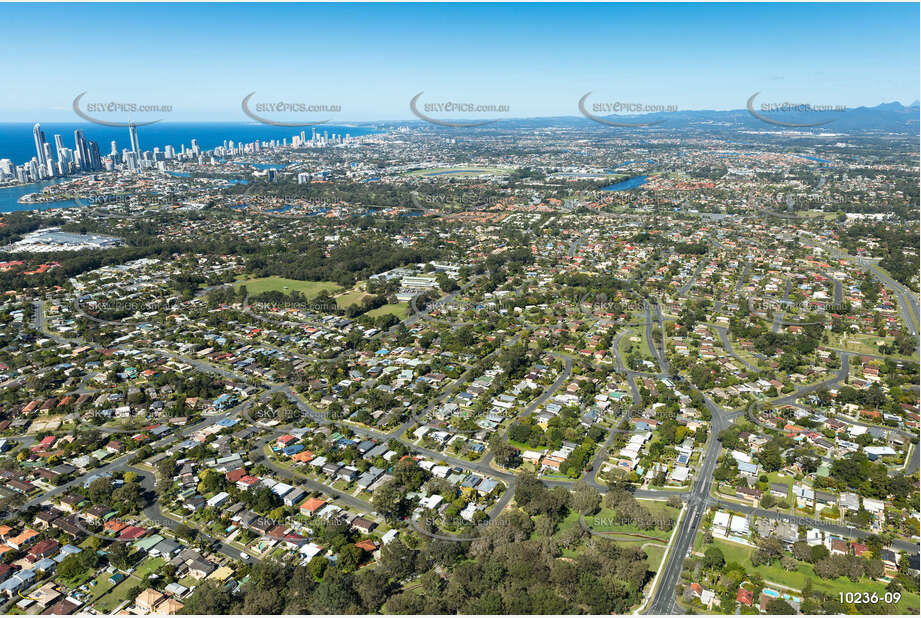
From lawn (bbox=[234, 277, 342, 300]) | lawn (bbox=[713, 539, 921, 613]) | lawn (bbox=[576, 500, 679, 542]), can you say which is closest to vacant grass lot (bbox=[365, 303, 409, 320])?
lawn (bbox=[234, 277, 342, 300])

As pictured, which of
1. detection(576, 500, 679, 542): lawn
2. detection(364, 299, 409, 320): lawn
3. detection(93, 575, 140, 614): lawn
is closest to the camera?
detection(93, 575, 140, 614): lawn

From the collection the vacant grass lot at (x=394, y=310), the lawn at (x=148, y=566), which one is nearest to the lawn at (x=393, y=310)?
the vacant grass lot at (x=394, y=310)

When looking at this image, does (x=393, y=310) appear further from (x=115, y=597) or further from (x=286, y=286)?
(x=115, y=597)

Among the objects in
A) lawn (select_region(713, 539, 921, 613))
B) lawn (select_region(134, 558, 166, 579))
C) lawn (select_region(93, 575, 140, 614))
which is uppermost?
lawn (select_region(713, 539, 921, 613))

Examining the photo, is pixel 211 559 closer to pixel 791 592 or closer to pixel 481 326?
pixel 791 592

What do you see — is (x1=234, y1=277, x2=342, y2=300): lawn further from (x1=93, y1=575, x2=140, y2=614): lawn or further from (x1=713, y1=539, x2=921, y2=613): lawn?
(x1=713, y1=539, x2=921, y2=613): lawn

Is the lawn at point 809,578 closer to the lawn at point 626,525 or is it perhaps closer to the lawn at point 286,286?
the lawn at point 626,525
